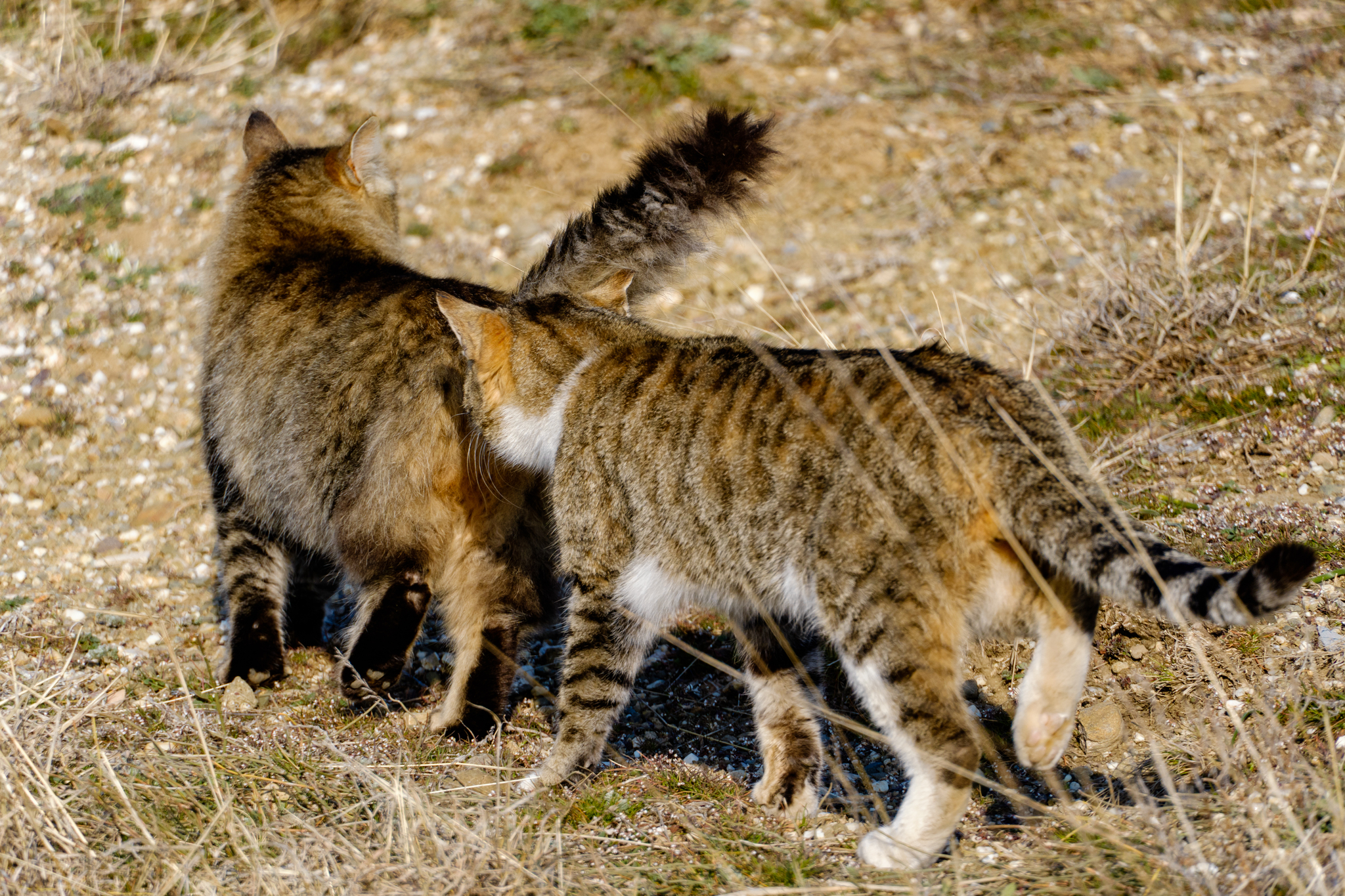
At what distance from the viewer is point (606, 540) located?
3303 millimetres

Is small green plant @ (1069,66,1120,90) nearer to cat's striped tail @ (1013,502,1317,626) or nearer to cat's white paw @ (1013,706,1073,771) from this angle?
cat's striped tail @ (1013,502,1317,626)

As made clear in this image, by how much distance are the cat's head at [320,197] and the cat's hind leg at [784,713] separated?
222 centimetres

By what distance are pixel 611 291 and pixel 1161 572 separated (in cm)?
217

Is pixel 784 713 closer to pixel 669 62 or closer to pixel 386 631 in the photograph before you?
pixel 386 631

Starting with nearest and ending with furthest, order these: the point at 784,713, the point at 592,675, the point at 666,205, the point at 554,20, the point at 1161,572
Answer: the point at 1161,572, the point at 592,675, the point at 784,713, the point at 666,205, the point at 554,20

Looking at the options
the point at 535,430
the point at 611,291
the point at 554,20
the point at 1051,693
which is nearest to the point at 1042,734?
the point at 1051,693

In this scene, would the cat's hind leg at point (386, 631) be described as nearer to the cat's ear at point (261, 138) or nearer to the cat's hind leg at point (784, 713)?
the cat's hind leg at point (784, 713)

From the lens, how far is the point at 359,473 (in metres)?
3.65

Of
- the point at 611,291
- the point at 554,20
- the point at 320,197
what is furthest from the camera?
the point at 554,20

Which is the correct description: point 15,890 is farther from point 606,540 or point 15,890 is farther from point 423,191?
point 423,191

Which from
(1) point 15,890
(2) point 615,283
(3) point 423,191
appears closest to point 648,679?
(2) point 615,283

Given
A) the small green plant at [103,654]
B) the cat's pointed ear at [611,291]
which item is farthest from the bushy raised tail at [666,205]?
the small green plant at [103,654]

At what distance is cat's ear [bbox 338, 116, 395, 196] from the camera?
4.63 m

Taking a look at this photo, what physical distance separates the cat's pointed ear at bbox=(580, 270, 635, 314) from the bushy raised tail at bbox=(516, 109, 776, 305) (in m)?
0.03
